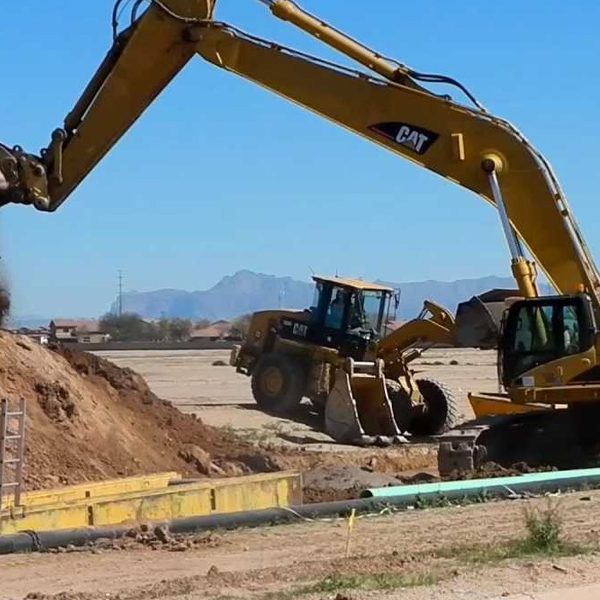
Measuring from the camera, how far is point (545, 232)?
17297mm

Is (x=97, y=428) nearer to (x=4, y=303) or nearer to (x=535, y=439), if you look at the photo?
(x=4, y=303)

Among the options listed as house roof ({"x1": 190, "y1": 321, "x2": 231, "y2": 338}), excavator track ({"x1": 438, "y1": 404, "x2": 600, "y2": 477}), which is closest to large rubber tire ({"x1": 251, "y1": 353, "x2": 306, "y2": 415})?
excavator track ({"x1": 438, "y1": 404, "x2": 600, "y2": 477})

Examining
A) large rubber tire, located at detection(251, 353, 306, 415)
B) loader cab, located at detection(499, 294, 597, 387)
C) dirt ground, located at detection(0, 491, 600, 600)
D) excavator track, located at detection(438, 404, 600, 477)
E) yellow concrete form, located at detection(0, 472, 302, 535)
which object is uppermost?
loader cab, located at detection(499, 294, 597, 387)

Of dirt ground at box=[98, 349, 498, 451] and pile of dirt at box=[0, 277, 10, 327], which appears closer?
pile of dirt at box=[0, 277, 10, 327]

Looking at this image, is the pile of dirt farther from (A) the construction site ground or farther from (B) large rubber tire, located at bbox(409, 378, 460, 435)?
(B) large rubber tire, located at bbox(409, 378, 460, 435)

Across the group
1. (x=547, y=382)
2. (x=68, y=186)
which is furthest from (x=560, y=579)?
(x=68, y=186)

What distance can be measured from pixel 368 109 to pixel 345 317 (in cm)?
863

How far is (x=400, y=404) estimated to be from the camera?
78.5 feet

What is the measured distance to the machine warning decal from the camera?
17562mm

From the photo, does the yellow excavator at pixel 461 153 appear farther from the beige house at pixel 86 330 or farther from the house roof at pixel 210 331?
the house roof at pixel 210 331

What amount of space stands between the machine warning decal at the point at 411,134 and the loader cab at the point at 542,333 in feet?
7.43

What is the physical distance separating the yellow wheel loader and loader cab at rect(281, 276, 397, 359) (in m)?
0.02

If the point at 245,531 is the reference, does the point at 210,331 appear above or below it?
above

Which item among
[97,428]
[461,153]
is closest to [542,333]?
[461,153]
